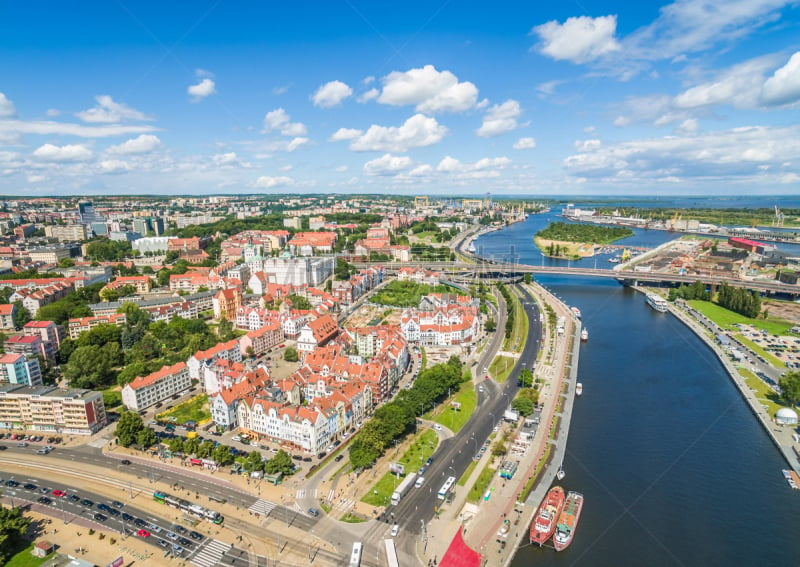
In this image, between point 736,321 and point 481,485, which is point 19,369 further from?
point 736,321

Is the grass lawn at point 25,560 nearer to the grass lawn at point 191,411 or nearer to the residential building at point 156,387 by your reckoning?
the grass lawn at point 191,411

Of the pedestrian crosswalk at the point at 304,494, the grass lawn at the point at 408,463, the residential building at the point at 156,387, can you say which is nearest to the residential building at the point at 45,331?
the residential building at the point at 156,387

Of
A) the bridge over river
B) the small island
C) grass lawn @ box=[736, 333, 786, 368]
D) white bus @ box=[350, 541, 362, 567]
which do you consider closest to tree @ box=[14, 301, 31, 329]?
the bridge over river

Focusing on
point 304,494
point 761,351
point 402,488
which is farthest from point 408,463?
point 761,351

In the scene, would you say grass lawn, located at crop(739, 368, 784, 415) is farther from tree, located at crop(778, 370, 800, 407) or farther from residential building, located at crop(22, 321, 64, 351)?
residential building, located at crop(22, 321, 64, 351)

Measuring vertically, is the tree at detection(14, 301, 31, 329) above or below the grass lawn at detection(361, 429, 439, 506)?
above

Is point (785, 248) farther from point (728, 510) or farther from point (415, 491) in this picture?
point (415, 491)
